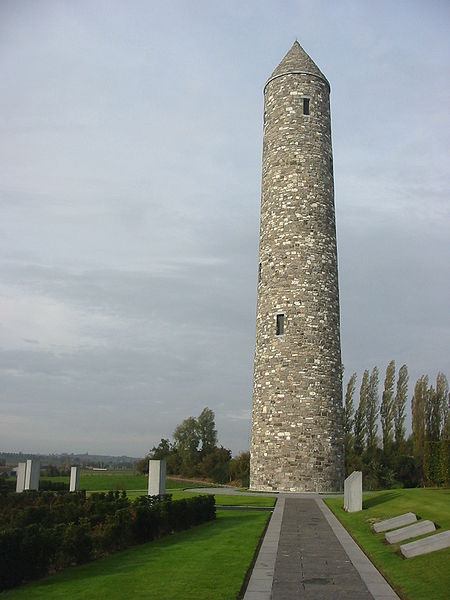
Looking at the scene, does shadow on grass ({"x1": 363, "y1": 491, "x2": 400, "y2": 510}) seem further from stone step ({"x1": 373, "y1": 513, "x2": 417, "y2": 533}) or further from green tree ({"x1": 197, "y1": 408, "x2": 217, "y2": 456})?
green tree ({"x1": 197, "y1": 408, "x2": 217, "y2": 456})

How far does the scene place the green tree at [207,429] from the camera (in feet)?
141

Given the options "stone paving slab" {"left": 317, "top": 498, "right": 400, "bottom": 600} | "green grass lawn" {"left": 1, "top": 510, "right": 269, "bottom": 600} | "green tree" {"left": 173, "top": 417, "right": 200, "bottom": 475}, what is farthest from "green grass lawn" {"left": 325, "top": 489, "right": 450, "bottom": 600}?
"green tree" {"left": 173, "top": 417, "right": 200, "bottom": 475}

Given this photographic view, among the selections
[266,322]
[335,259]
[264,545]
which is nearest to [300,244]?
[335,259]

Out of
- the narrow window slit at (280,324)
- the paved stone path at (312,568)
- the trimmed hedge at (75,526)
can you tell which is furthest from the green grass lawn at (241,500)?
the narrow window slit at (280,324)

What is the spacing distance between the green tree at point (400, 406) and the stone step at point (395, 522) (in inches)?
1080

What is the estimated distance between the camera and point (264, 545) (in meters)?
10.9

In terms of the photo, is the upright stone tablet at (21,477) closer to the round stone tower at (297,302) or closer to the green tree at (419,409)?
the round stone tower at (297,302)

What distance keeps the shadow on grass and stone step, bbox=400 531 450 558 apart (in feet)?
22.3

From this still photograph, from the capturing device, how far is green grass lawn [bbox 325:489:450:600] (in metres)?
7.93

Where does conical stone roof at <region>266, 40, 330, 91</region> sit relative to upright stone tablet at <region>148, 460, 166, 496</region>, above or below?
above

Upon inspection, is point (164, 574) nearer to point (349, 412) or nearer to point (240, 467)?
point (240, 467)

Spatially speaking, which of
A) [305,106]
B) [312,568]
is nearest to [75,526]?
[312,568]

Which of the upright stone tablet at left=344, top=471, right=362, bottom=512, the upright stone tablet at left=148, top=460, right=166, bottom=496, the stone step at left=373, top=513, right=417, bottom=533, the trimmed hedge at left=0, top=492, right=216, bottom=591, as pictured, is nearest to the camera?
the trimmed hedge at left=0, top=492, right=216, bottom=591

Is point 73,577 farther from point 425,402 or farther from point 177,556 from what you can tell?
point 425,402
